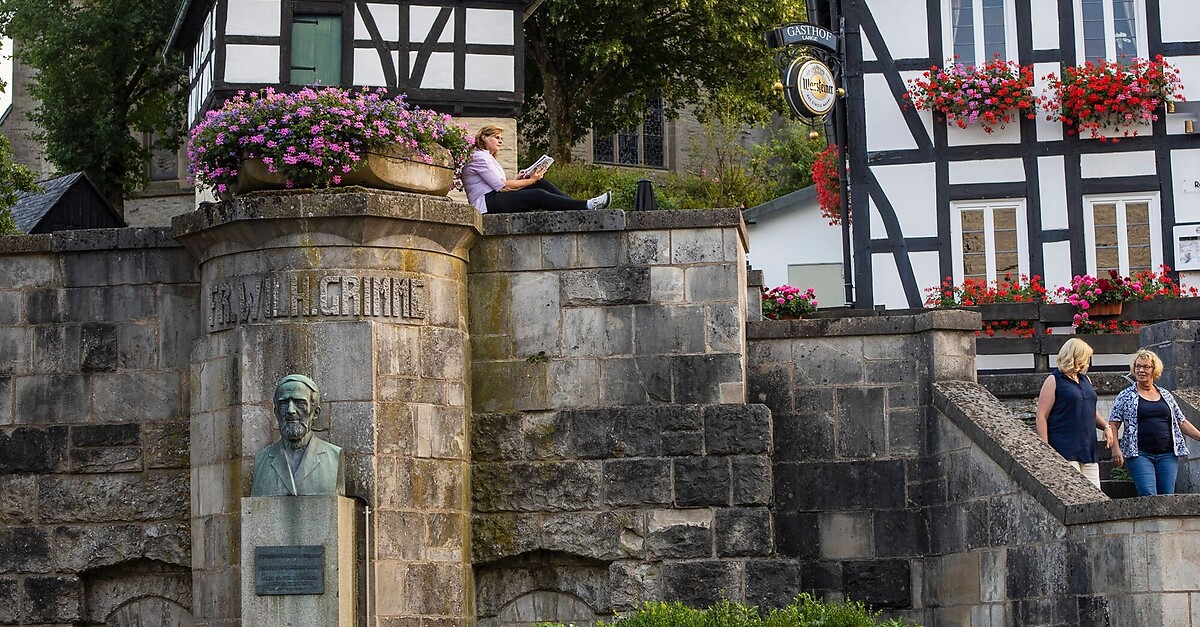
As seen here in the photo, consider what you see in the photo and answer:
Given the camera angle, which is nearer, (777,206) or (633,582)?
(633,582)

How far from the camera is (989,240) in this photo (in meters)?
23.6

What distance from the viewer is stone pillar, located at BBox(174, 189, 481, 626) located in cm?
1318

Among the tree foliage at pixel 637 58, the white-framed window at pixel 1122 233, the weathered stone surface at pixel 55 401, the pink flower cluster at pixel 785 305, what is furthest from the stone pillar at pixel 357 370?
the tree foliage at pixel 637 58

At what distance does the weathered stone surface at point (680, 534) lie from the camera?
13.8m

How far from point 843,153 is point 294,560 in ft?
37.7

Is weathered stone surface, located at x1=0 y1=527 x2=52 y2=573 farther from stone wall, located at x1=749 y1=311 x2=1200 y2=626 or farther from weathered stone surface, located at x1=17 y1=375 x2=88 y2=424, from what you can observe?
stone wall, located at x1=749 y1=311 x2=1200 y2=626

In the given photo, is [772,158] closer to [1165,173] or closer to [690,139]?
[690,139]

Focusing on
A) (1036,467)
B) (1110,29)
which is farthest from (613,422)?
(1110,29)

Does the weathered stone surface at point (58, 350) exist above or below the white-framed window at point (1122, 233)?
below

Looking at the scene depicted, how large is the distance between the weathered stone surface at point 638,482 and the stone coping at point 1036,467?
7.13 feet

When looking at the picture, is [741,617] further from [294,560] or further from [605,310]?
[605,310]

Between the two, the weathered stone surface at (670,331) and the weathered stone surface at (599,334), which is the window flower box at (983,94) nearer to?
the weathered stone surface at (670,331)

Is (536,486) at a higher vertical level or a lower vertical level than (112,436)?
lower

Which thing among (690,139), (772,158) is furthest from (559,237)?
(690,139)
